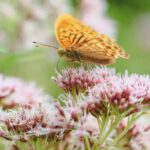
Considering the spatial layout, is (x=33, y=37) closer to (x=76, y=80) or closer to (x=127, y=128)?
(x=76, y=80)

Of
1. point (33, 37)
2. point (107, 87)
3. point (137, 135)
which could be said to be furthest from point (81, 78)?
point (33, 37)

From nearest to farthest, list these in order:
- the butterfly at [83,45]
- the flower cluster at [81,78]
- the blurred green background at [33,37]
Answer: the flower cluster at [81,78], the butterfly at [83,45], the blurred green background at [33,37]

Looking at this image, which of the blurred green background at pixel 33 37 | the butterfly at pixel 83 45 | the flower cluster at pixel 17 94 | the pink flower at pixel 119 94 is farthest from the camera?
the blurred green background at pixel 33 37

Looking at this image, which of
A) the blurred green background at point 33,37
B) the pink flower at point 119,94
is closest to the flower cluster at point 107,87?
the pink flower at point 119,94

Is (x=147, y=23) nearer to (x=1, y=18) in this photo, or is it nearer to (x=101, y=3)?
(x=101, y=3)

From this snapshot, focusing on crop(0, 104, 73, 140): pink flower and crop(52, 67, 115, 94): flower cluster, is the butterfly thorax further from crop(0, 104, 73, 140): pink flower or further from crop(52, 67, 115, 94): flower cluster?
crop(0, 104, 73, 140): pink flower

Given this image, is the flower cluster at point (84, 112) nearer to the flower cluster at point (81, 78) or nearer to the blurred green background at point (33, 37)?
the flower cluster at point (81, 78)

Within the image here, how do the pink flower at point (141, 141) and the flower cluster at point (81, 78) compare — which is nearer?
the flower cluster at point (81, 78)
